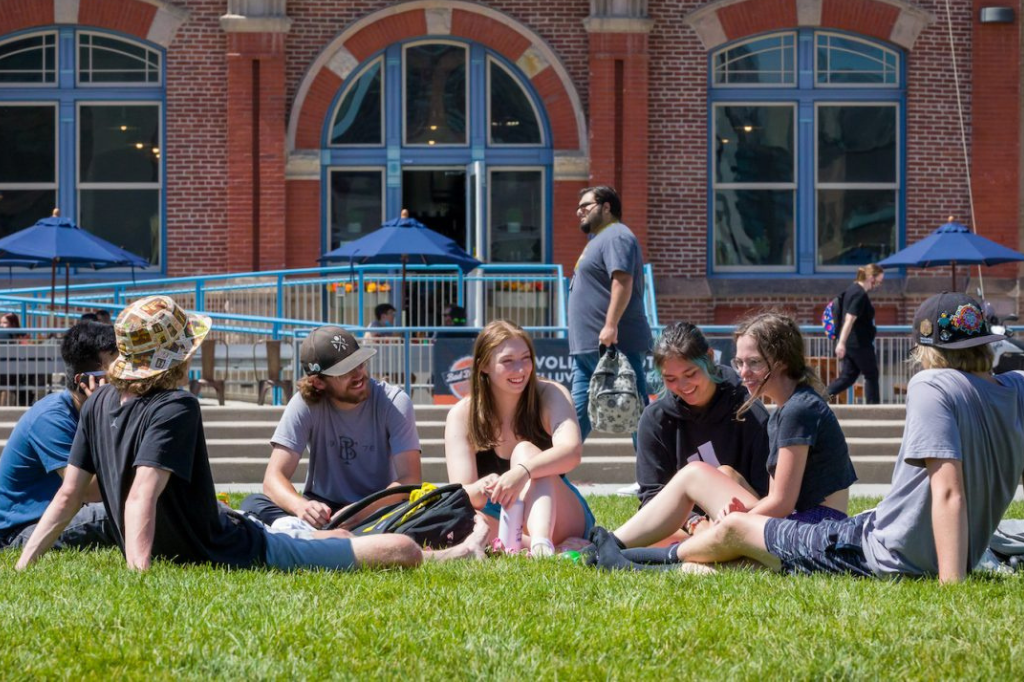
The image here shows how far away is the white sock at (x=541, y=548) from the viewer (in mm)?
6680

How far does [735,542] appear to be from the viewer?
5980mm

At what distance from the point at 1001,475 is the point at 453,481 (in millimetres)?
2834

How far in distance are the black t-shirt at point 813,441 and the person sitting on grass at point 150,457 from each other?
7.62 feet

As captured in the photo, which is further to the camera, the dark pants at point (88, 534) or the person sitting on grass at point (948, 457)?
A: the dark pants at point (88, 534)

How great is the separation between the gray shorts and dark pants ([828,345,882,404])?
9.64 meters

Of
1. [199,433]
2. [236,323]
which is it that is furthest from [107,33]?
[199,433]

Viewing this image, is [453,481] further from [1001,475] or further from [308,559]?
[1001,475]

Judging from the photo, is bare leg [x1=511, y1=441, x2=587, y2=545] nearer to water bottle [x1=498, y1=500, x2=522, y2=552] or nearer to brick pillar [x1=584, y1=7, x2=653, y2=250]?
water bottle [x1=498, y1=500, x2=522, y2=552]

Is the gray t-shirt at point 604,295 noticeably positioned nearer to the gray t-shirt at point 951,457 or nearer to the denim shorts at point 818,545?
the denim shorts at point 818,545

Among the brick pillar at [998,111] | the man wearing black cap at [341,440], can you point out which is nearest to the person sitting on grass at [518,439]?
the man wearing black cap at [341,440]

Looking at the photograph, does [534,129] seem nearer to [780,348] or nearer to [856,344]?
[856,344]

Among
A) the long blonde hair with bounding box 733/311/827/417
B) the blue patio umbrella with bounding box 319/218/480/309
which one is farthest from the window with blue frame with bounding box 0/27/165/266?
the long blonde hair with bounding box 733/311/827/417

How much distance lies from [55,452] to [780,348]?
3358mm

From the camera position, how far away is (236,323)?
19.3m
